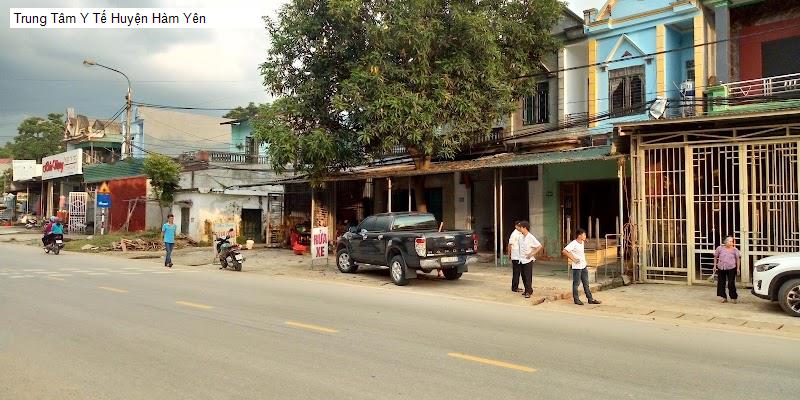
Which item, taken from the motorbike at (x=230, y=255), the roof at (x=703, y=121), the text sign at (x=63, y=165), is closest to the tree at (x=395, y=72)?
the motorbike at (x=230, y=255)

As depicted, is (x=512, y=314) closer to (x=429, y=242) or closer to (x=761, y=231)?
(x=429, y=242)

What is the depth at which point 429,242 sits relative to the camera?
13.5 m

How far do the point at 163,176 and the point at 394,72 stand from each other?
1728 centimetres

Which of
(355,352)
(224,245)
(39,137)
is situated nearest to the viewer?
(355,352)

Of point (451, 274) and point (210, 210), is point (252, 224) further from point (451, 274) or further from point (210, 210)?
point (451, 274)

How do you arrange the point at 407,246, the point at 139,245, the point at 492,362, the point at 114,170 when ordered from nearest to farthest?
the point at 492,362 → the point at 407,246 → the point at 139,245 → the point at 114,170

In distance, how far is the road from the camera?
17.6 feet

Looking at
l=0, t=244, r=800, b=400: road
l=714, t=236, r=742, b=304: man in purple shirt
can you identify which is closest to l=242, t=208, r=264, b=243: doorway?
l=0, t=244, r=800, b=400: road

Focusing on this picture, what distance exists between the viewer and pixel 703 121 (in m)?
13.0

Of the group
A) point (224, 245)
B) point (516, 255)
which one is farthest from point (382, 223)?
point (224, 245)

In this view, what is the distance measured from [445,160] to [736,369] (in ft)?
51.3

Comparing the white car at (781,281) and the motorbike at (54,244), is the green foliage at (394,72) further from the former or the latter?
the motorbike at (54,244)

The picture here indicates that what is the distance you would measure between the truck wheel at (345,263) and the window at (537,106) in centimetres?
848

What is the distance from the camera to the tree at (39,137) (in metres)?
65.4
